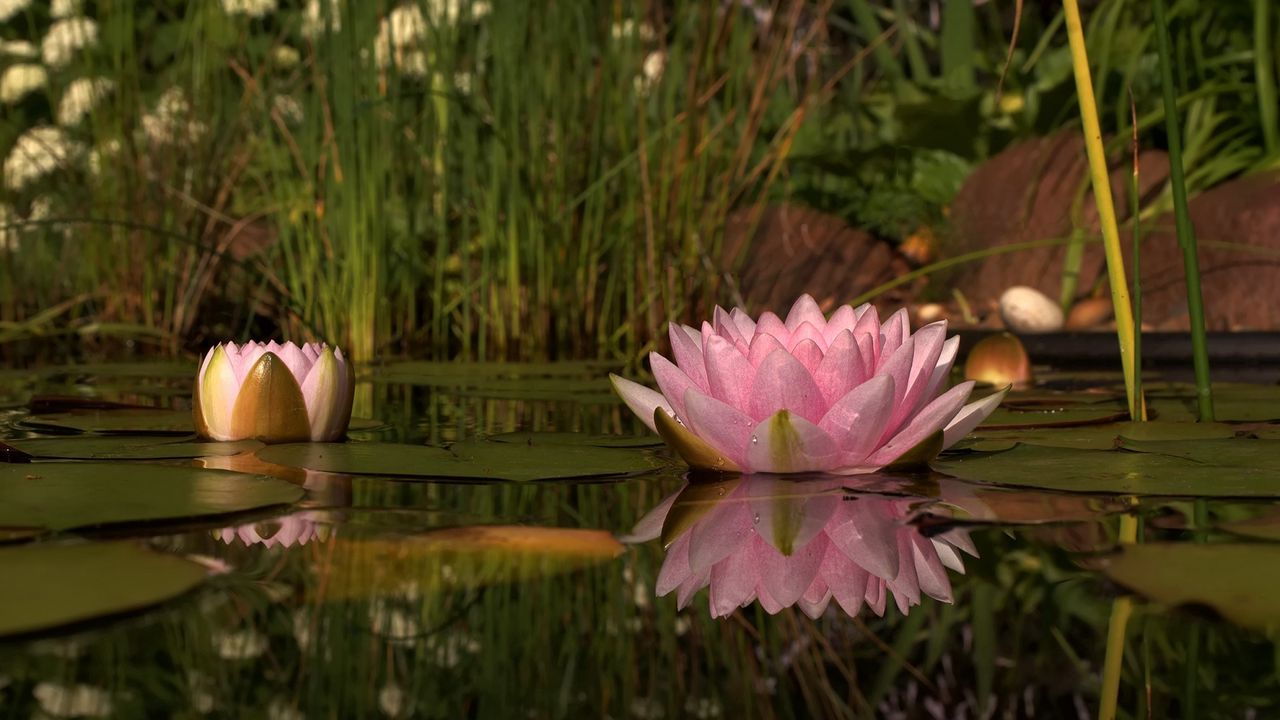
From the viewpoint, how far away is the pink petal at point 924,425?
116 cm

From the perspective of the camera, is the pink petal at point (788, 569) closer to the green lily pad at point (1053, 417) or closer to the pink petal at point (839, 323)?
the pink petal at point (839, 323)

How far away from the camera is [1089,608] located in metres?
0.70

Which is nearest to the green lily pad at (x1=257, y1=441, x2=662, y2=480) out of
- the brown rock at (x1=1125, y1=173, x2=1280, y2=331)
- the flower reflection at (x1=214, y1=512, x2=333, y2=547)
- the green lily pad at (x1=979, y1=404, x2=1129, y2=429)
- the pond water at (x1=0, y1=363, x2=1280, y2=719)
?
the pond water at (x1=0, y1=363, x2=1280, y2=719)

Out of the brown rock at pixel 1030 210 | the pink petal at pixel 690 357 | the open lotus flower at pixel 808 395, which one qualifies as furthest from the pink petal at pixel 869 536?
the brown rock at pixel 1030 210

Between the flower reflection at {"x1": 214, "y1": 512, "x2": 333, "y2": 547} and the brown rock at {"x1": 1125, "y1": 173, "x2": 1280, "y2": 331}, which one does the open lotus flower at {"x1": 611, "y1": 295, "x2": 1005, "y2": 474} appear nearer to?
the flower reflection at {"x1": 214, "y1": 512, "x2": 333, "y2": 547}

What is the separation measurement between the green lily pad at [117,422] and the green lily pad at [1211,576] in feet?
3.71

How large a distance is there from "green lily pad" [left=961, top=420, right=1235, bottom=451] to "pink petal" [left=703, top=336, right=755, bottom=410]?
0.36 metres

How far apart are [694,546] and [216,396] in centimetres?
75

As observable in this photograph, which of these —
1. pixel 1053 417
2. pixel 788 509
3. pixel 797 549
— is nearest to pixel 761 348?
pixel 788 509

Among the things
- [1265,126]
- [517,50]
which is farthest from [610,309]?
[1265,126]

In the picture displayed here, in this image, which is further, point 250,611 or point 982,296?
point 982,296

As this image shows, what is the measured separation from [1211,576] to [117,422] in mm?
1286

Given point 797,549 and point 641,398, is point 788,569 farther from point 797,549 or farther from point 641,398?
point 641,398

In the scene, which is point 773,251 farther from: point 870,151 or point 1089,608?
point 1089,608
